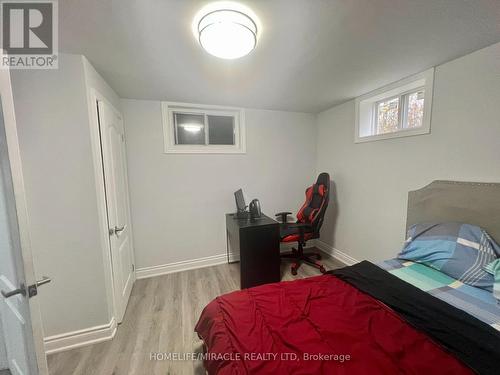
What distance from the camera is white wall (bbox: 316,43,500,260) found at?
5.15ft

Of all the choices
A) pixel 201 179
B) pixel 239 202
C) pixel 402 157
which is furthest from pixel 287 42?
pixel 201 179

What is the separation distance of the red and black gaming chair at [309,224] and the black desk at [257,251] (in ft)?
1.05

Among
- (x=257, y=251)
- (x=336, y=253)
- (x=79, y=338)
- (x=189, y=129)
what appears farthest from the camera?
(x=336, y=253)

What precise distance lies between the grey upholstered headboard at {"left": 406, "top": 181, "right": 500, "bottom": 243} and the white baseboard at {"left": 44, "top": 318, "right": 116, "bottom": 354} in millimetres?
2975

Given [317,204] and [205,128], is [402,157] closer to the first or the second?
[317,204]

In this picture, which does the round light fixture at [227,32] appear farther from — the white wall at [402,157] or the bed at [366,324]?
the white wall at [402,157]

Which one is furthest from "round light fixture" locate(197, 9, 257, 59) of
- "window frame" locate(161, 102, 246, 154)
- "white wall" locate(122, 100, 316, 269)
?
"white wall" locate(122, 100, 316, 269)

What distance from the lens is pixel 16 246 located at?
2.78 ft

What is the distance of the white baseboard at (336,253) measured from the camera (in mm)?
2898

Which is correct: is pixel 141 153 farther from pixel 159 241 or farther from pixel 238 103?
pixel 238 103

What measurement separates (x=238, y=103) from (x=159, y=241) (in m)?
2.15

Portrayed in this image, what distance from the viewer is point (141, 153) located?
2.58m

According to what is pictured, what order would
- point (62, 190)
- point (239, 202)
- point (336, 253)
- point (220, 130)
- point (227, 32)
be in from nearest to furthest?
point (227, 32)
point (62, 190)
point (239, 202)
point (220, 130)
point (336, 253)

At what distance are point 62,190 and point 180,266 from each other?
1.76 m
